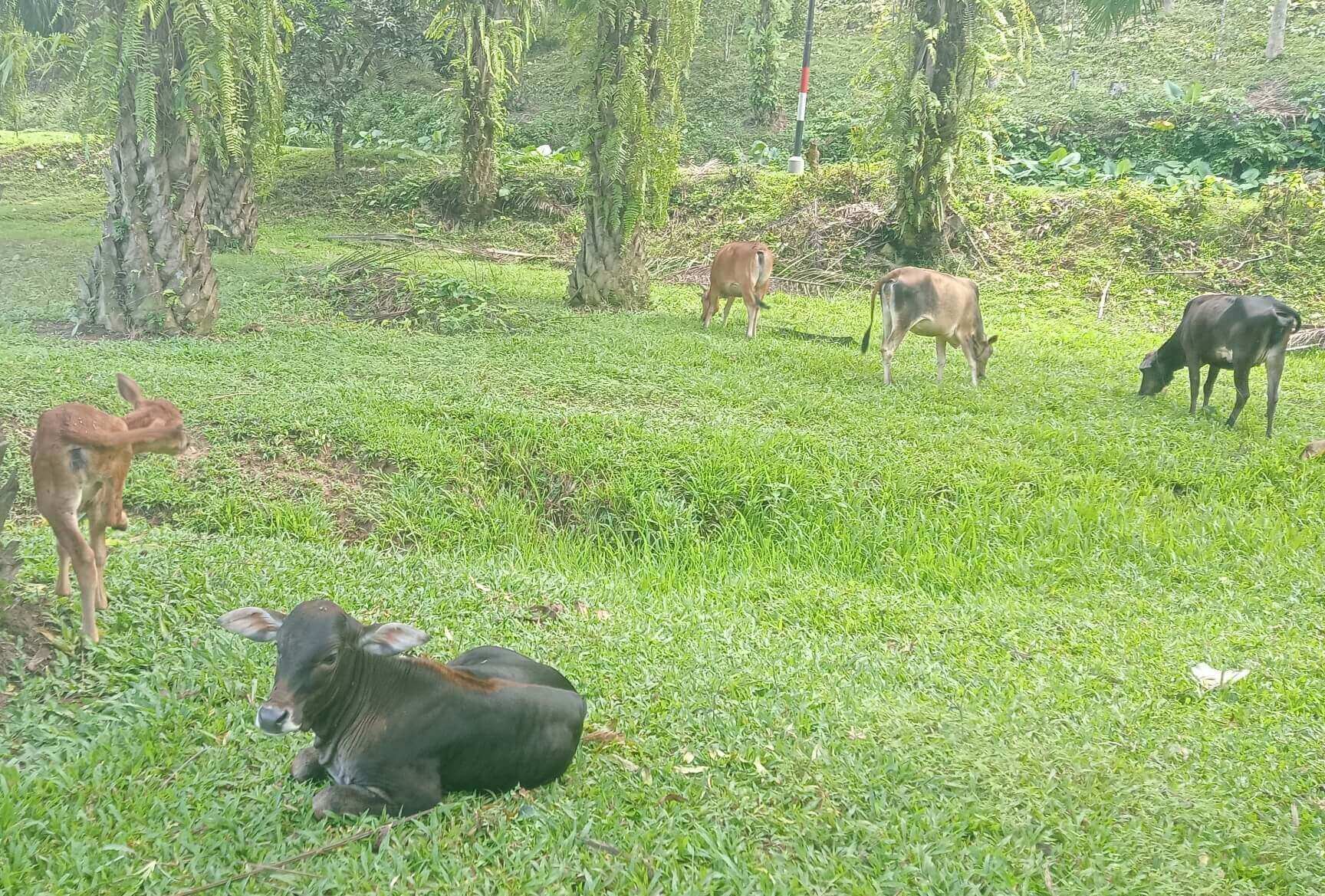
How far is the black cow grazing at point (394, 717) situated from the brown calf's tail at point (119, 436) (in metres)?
0.83

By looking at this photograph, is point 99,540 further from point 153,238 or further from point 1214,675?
point 153,238

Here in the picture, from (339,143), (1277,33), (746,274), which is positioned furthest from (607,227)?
(1277,33)

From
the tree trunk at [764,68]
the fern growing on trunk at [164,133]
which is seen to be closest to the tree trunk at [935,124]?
the fern growing on trunk at [164,133]

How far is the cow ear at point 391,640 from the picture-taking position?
2.64 m

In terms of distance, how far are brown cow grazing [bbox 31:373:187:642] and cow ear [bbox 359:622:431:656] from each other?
113cm

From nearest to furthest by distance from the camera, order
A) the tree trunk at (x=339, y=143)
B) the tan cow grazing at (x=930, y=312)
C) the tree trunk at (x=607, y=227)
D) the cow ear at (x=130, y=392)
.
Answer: the cow ear at (x=130, y=392) < the tan cow grazing at (x=930, y=312) < the tree trunk at (x=607, y=227) < the tree trunk at (x=339, y=143)

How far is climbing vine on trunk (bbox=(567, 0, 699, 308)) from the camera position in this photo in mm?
10070

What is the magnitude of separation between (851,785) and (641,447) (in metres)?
3.50

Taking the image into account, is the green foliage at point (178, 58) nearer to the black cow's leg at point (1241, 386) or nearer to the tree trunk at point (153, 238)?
the tree trunk at point (153, 238)

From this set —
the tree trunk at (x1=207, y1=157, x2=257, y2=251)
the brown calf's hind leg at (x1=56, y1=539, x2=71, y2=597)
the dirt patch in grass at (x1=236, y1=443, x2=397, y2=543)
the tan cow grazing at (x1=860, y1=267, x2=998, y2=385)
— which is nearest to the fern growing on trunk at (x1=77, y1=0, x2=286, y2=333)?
the dirt patch in grass at (x1=236, y1=443, x2=397, y2=543)

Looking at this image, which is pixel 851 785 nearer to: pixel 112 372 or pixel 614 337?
pixel 112 372

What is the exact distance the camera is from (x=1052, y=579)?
17.6ft

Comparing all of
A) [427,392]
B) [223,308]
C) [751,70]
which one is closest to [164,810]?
[427,392]

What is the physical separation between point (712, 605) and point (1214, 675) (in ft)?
6.92
